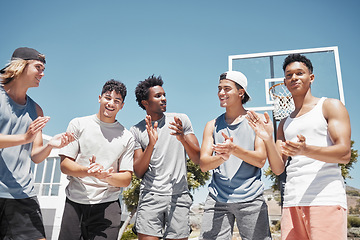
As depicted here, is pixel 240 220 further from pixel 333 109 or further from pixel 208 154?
pixel 333 109

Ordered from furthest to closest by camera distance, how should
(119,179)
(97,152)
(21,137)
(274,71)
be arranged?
(274,71) → (97,152) → (119,179) → (21,137)

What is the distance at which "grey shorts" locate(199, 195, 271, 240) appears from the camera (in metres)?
3.16

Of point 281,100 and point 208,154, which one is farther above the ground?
point 281,100

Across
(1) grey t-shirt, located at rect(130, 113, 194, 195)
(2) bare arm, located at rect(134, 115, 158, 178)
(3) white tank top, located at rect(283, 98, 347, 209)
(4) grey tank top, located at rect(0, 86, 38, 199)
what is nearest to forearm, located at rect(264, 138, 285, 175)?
(3) white tank top, located at rect(283, 98, 347, 209)

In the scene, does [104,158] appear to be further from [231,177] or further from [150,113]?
[231,177]

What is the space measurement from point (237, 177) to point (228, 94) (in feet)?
3.14

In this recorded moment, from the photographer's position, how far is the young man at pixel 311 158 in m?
2.56

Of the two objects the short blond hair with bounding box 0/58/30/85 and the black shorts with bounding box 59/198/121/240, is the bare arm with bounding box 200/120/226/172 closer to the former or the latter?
the black shorts with bounding box 59/198/121/240

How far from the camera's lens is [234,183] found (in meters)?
3.29

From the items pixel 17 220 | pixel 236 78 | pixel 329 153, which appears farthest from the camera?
pixel 236 78

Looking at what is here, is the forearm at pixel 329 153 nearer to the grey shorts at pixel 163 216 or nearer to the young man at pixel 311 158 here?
the young man at pixel 311 158

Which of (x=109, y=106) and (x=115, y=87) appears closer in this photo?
(x=109, y=106)

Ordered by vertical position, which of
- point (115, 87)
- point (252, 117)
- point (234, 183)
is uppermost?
point (115, 87)

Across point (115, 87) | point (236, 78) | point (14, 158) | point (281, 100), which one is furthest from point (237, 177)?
point (281, 100)
